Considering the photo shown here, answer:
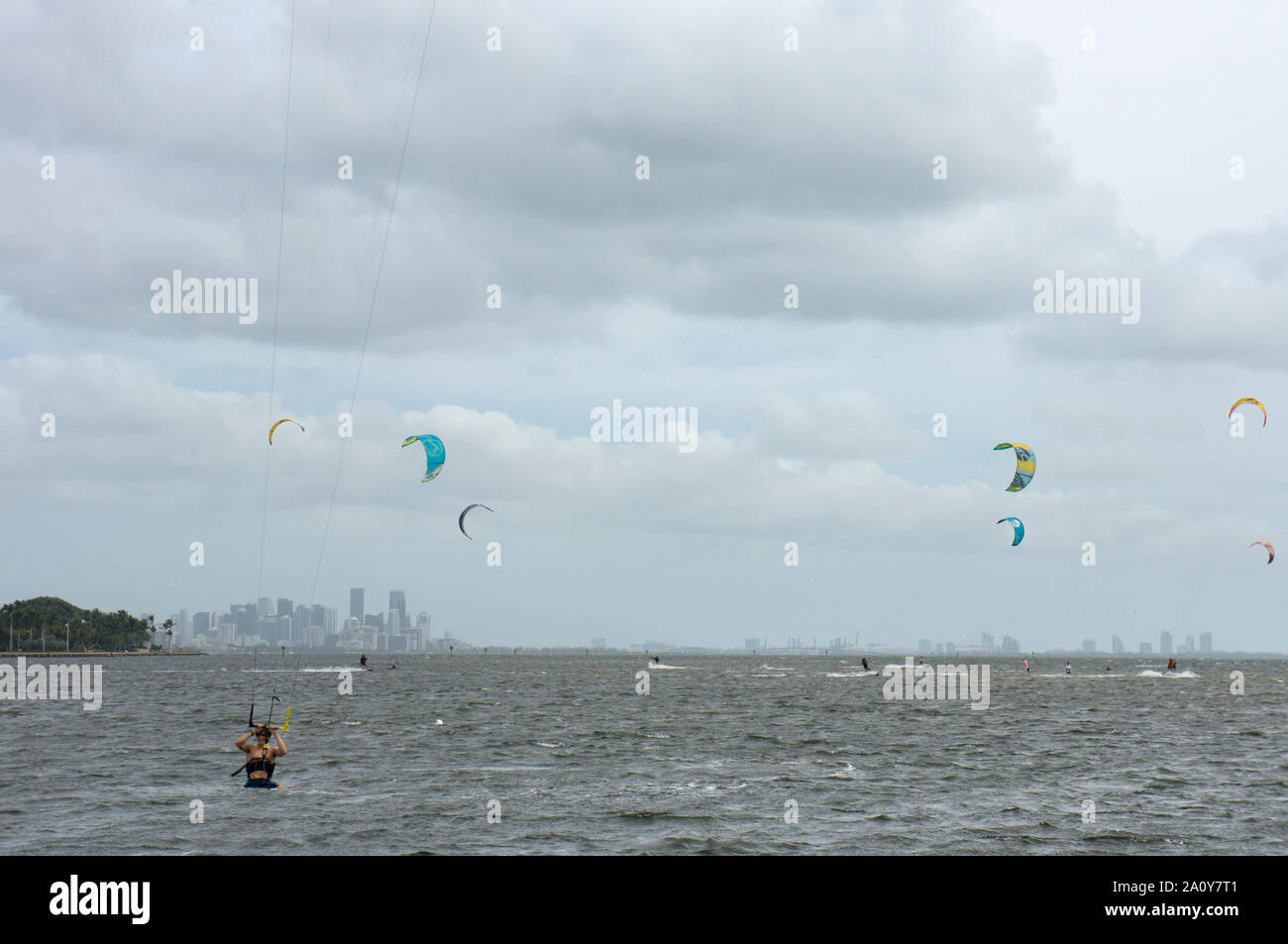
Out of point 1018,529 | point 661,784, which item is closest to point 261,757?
point 661,784

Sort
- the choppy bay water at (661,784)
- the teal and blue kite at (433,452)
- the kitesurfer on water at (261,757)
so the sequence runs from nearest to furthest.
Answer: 1. the choppy bay water at (661,784)
2. the kitesurfer on water at (261,757)
3. the teal and blue kite at (433,452)

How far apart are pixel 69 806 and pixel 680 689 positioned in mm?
61324

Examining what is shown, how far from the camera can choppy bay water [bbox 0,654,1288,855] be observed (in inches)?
829

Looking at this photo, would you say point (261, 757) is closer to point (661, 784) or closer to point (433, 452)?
point (661, 784)

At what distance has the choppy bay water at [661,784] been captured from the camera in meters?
21.1

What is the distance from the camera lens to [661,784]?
28578mm

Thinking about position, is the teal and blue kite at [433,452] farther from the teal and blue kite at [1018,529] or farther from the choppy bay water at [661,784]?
the teal and blue kite at [1018,529]

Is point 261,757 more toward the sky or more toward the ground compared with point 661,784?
more toward the sky

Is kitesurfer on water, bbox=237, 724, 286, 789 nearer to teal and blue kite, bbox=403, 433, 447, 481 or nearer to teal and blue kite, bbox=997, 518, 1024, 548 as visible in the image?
teal and blue kite, bbox=403, 433, 447, 481

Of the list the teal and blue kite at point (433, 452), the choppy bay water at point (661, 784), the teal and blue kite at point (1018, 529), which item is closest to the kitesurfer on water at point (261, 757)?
the choppy bay water at point (661, 784)

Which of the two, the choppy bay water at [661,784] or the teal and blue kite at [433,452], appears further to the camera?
the teal and blue kite at [433,452]

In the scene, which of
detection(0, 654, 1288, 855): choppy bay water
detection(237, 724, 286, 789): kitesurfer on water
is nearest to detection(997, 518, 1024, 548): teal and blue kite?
detection(0, 654, 1288, 855): choppy bay water

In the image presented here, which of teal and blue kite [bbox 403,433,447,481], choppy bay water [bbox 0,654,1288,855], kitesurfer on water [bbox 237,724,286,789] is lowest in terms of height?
choppy bay water [bbox 0,654,1288,855]
